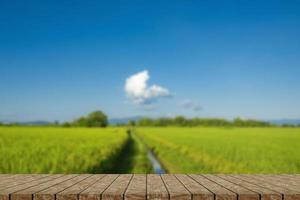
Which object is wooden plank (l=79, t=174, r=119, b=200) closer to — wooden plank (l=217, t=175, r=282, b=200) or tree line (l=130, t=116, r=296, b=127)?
wooden plank (l=217, t=175, r=282, b=200)

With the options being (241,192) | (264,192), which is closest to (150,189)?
(241,192)

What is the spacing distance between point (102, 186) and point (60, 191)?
0.44m

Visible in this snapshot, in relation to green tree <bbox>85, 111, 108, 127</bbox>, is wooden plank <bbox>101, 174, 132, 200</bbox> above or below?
below

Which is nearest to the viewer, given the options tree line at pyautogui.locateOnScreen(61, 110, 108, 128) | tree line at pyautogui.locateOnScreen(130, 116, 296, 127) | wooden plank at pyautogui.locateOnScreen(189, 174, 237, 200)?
wooden plank at pyautogui.locateOnScreen(189, 174, 237, 200)

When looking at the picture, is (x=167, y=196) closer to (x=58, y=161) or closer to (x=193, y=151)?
(x=58, y=161)

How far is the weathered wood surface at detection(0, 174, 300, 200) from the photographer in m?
3.01

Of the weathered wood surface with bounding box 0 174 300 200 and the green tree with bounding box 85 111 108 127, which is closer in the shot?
the weathered wood surface with bounding box 0 174 300 200

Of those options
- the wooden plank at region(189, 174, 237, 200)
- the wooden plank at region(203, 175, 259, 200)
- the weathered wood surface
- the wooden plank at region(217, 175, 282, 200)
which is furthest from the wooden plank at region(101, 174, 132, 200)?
the wooden plank at region(217, 175, 282, 200)

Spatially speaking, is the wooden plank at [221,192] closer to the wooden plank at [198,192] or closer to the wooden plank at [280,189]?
the wooden plank at [198,192]

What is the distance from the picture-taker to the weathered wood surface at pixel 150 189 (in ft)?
9.86

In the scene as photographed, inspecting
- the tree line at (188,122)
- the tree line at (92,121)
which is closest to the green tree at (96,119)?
the tree line at (92,121)

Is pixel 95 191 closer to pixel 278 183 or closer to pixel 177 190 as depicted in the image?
pixel 177 190

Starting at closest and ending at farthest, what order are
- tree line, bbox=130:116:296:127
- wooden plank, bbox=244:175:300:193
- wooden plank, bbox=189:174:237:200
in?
1. wooden plank, bbox=189:174:237:200
2. wooden plank, bbox=244:175:300:193
3. tree line, bbox=130:116:296:127

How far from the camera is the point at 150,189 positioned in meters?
3.22
